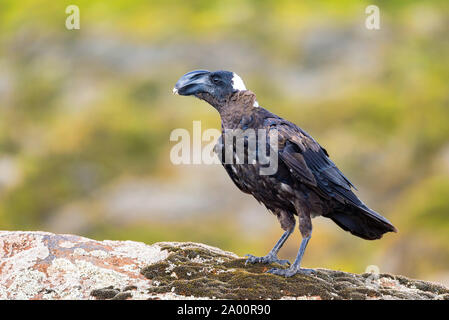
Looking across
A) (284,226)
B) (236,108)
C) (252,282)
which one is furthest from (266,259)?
(236,108)

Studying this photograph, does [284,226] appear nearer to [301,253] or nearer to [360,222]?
[301,253]

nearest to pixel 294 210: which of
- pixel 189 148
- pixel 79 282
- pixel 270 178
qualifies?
pixel 270 178

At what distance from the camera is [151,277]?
27.2 ft

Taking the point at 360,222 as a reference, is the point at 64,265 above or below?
below

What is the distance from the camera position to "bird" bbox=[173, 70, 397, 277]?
862 centimetres

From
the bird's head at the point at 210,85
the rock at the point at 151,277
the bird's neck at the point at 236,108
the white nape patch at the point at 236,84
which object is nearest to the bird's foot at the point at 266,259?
the rock at the point at 151,277

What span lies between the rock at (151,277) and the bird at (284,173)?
0.44 metres

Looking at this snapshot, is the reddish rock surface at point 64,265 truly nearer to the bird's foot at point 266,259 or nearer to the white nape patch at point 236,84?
the bird's foot at point 266,259

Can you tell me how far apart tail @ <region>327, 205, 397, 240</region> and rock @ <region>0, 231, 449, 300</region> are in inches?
25.7

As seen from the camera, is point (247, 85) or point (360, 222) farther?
point (247, 85)

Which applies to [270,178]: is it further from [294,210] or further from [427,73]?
[427,73]

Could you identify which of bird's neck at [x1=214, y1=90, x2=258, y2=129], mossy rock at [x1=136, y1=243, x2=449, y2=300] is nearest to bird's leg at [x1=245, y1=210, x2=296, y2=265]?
mossy rock at [x1=136, y1=243, x2=449, y2=300]

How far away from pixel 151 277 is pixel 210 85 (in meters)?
2.90

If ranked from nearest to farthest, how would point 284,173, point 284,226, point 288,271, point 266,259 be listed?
point 288,271 < point 284,173 < point 266,259 < point 284,226
